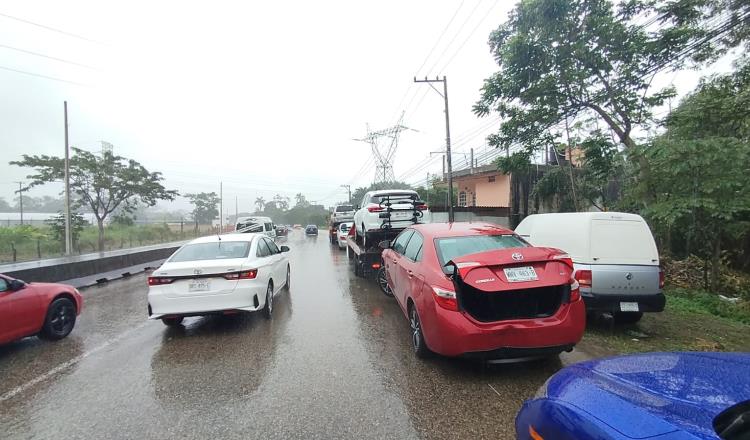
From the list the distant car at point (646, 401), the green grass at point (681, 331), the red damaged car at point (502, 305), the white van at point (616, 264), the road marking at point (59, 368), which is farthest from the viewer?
the white van at point (616, 264)

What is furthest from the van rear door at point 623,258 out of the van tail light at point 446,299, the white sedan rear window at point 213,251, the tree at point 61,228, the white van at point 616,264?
the tree at point 61,228

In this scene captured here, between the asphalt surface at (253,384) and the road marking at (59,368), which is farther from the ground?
the road marking at (59,368)

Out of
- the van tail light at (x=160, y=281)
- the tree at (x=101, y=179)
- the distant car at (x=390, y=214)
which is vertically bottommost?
the van tail light at (x=160, y=281)

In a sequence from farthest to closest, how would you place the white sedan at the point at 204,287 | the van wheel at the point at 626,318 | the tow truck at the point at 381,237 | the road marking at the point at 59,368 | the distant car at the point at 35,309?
the tow truck at the point at 381,237, the van wheel at the point at 626,318, the white sedan at the point at 204,287, the distant car at the point at 35,309, the road marking at the point at 59,368

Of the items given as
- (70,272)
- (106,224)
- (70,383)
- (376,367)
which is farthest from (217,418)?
(106,224)

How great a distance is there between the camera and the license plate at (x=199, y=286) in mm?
5480

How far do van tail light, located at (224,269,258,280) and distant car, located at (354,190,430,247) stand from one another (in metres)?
4.14

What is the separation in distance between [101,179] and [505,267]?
30.0 meters

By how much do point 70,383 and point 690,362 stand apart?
540 centimetres

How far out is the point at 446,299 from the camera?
372 cm

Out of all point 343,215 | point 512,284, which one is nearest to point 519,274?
point 512,284

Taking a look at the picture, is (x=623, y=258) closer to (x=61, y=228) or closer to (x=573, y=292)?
(x=573, y=292)

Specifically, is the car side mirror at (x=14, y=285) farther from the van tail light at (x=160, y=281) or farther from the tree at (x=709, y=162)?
the tree at (x=709, y=162)

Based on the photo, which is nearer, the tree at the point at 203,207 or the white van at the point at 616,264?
the white van at the point at 616,264
